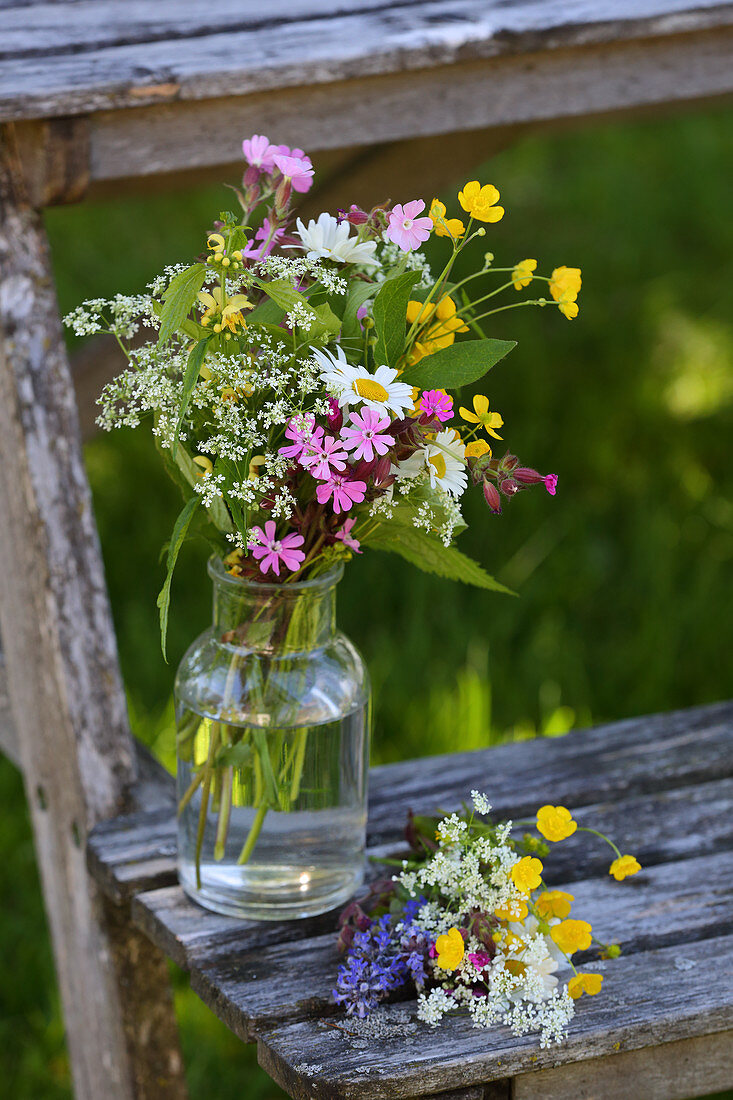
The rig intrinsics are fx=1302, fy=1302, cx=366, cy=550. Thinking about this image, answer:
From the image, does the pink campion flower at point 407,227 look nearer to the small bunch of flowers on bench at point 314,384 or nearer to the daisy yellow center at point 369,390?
the small bunch of flowers on bench at point 314,384

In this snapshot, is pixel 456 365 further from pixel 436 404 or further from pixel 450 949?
pixel 450 949

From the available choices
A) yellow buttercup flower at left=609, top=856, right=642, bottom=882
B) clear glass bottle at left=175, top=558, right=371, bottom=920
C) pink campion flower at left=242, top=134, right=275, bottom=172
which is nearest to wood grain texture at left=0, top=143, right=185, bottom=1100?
clear glass bottle at left=175, top=558, right=371, bottom=920

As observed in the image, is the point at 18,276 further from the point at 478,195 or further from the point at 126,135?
the point at 478,195

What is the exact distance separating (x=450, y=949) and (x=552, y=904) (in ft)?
0.38

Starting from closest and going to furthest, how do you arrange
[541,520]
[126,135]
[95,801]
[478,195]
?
[478,195]
[126,135]
[95,801]
[541,520]

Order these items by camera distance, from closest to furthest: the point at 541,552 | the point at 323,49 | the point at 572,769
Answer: the point at 323,49, the point at 572,769, the point at 541,552

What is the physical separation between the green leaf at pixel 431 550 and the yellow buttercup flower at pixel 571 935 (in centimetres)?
29

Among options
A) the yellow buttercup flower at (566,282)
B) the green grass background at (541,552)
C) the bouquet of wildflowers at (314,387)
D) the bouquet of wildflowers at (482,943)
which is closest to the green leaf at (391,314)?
the bouquet of wildflowers at (314,387)

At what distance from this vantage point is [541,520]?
2.99m

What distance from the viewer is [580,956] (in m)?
1.18

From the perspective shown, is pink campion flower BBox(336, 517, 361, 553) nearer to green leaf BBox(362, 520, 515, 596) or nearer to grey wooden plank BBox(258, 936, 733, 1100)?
green leaf BBox(362, 520, 515, 596)

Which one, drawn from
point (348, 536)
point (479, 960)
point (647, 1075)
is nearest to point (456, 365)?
point (348, 536)

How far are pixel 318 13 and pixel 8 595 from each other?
751 millimetres

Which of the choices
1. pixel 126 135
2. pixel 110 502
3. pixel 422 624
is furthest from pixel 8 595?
pixel 110 502
